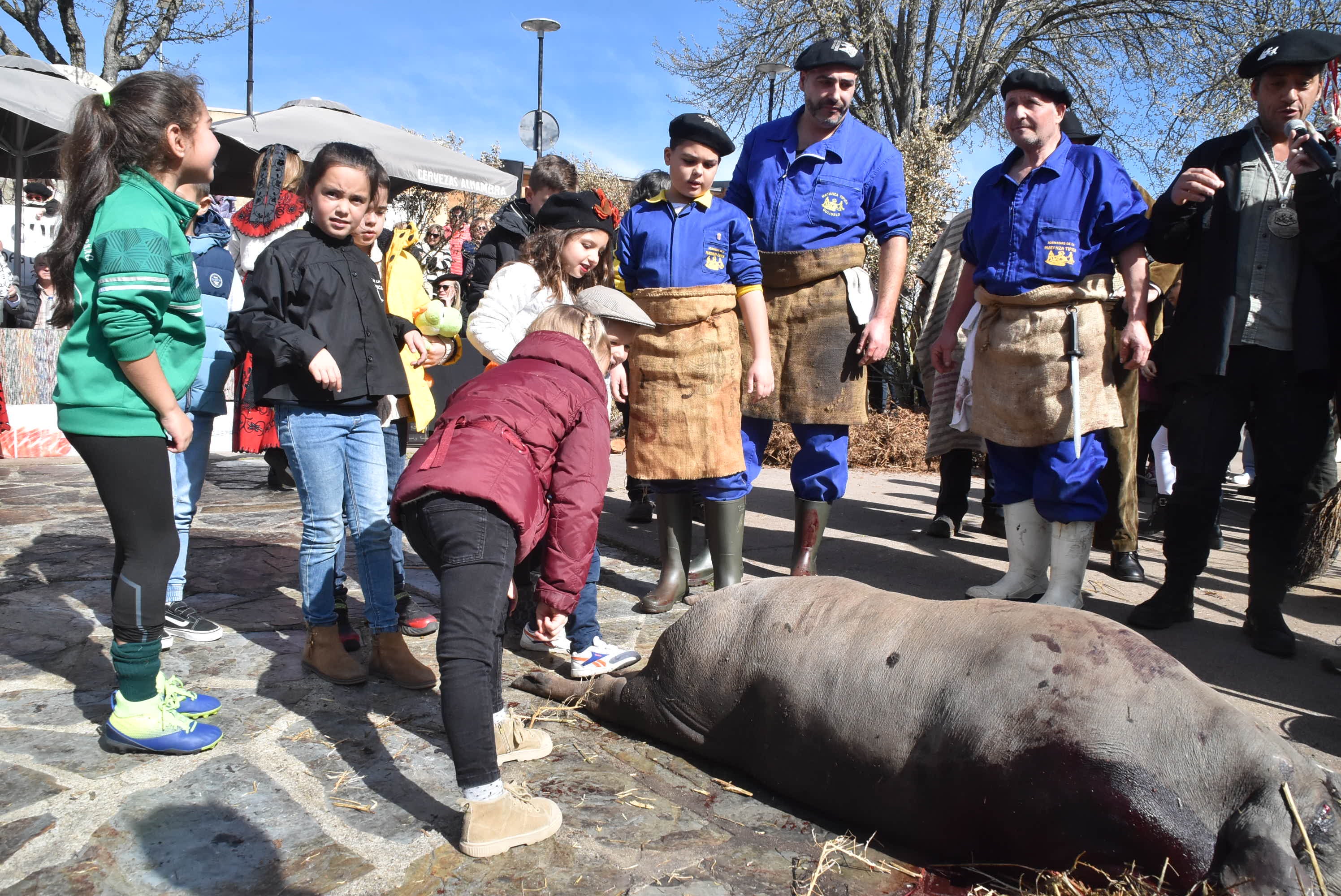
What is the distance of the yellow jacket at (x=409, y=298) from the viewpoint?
3.83m

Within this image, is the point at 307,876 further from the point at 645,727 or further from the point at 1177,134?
the point at 1177,134

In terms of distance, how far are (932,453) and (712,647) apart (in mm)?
3402

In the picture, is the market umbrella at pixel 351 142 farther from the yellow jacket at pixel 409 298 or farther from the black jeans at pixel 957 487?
the black jeans at pixel 957 487

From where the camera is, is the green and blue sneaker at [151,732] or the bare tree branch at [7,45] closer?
the green and blue sneaker at [151,732]

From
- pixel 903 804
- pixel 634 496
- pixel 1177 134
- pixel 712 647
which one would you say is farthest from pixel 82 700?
pixel 1177 134

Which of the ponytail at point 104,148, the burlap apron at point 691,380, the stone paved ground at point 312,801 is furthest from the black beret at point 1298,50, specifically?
the ponytail at point 104,148

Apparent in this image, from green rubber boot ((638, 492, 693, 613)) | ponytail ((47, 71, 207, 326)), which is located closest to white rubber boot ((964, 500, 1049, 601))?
green rubber boot ((638, 492, 693, 613))

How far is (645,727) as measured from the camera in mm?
2955

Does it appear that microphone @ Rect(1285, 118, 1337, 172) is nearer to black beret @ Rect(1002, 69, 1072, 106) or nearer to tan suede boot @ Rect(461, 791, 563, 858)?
black beret @ Rect(1002, 69, 1072, 106)

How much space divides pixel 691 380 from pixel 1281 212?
96.9 inches

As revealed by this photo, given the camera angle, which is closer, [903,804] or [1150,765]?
[1150,765]

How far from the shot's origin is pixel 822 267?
4387mm

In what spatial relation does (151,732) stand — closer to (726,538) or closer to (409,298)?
(409,298)

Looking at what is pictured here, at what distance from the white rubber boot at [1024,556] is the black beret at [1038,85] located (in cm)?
175
